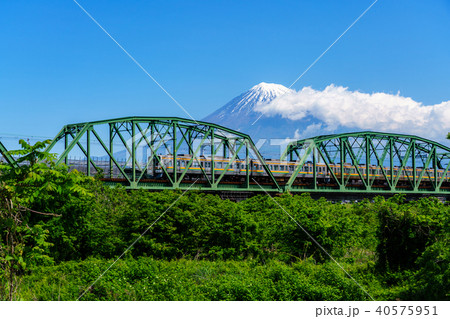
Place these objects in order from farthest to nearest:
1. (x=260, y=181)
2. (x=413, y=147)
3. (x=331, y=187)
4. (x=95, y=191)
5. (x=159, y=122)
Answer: (x=413, y=147), (x=331, y=187), (x=260, y=181), (x=159, y=122), (x=95, y=191)

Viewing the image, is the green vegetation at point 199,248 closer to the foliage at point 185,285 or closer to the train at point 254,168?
the foliage at point 185,285

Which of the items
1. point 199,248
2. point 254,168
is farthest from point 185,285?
point 254,168

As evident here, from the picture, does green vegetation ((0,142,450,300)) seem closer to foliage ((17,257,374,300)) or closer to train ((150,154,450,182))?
foliage ((17,257,374,300))

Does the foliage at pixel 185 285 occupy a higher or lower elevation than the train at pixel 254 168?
lower

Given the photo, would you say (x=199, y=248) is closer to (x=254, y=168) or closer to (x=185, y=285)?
(x=185, y=285)

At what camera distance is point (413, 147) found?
63406mm

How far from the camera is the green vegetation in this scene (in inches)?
350

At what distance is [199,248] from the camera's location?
17953 millimetres

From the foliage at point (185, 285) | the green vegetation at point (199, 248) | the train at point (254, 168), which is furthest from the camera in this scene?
the train at point (254, 168)

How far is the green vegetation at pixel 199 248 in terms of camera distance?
8.90 meters

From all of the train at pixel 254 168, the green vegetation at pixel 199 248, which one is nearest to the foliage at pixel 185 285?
the green vegetation at pixel 199 248

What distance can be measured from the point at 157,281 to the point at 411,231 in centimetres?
850
